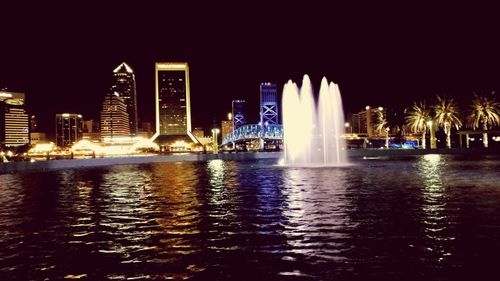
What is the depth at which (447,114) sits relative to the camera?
75.5 meters

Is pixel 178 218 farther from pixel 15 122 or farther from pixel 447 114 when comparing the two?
pixel 15 122

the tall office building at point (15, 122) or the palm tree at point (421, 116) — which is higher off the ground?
the tall office building at point (15, 122)

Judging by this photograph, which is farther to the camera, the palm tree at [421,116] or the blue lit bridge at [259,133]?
the blue lit bridge at [259,133]

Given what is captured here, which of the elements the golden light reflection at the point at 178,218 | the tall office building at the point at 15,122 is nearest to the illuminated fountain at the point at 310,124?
the golden light reflection at the point at 178,218

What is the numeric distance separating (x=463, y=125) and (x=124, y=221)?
271 ft

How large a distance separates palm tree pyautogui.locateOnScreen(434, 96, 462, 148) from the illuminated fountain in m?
29.9

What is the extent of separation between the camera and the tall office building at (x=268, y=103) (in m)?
136

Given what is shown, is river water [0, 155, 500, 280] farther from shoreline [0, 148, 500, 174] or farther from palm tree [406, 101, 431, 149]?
palm tree [406, 101, 431, 149]

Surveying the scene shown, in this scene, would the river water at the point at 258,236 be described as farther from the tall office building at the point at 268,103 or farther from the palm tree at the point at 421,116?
the tall office building at the point at 268,103

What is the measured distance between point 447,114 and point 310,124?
34413 millimetres

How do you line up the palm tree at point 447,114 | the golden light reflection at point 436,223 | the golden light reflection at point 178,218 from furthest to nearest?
the palm tree at point 447,114 → the golden light reflection at point 178,218 → the golden light reflection at point 436,223

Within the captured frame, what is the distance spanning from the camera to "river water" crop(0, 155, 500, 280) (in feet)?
25.6

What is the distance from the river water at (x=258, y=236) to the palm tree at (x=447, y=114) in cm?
6197

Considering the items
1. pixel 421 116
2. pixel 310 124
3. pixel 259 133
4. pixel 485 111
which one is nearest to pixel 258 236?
pixel 310 124
